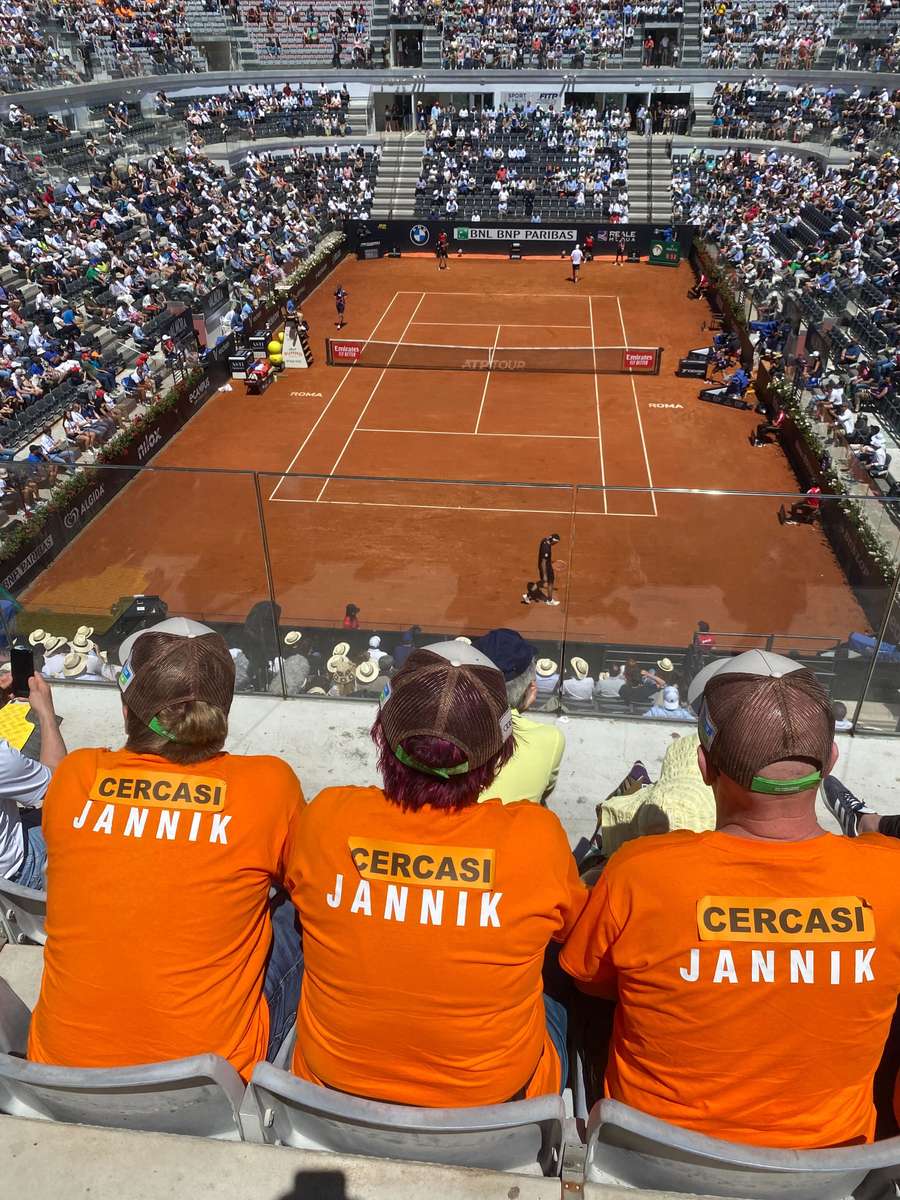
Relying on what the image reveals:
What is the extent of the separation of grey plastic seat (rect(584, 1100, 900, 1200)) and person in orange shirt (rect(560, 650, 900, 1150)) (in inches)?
4.1

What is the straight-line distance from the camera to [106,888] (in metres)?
2.51

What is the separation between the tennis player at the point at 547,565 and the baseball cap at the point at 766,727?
445 cm

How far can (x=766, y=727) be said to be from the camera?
230cm

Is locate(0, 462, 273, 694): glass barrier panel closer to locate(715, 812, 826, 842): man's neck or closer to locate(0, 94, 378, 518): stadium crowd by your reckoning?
locate(0, 94, 378, 518): stadium crowd

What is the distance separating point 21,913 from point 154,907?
4.28ft

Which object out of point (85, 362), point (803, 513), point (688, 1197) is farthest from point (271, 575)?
point (85, 362)

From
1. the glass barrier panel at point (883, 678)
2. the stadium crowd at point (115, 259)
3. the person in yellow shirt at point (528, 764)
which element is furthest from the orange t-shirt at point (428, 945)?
the stadium crowd at point (115, 259)

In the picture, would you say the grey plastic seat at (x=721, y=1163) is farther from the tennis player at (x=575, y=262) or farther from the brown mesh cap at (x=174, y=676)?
the tennis player at (x=575, y=262)

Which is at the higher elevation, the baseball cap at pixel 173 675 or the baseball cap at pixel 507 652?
the baseball cap at pixel 173 675

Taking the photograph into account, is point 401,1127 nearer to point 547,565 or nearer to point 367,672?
point 367,672

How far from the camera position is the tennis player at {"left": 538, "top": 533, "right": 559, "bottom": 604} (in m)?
7.03

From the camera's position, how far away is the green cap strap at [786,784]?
2.28 metres

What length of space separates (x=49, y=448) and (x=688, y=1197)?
740 inches

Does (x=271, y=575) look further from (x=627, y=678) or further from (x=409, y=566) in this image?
(x=627, y=678)
